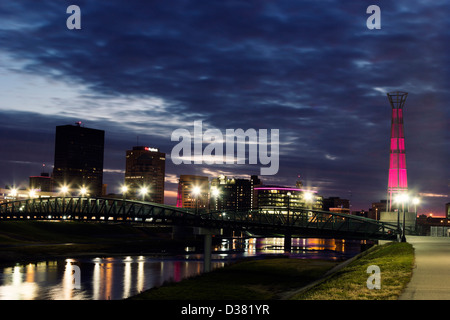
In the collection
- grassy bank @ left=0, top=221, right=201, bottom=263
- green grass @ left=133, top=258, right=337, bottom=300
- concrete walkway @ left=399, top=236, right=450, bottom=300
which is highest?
concrete walkway @ left=399, top=236, right=450, bottom=300

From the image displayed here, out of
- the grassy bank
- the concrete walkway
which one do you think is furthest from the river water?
the concrete walkway

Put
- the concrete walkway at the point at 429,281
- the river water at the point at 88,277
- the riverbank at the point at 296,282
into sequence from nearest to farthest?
the concrete walkway at the point at 429,281 < the riverbank at the point at 296,282 < the river water at the point at 88,277

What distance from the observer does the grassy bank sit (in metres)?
108

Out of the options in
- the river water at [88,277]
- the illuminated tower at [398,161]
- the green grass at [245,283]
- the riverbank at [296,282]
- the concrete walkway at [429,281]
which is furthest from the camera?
the illuminated tower at [398,161]

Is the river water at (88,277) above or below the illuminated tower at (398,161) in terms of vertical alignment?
below

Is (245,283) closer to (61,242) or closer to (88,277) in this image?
(88,277)

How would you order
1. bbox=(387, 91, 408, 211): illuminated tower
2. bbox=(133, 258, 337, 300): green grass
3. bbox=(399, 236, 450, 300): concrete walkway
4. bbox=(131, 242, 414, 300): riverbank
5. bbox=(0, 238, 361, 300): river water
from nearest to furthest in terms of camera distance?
bbox=(399, 236, 450, 300): concrete walkway < bbox=(131, 242, 414, 300): riverbank < bbox=(133, 258, 337, 300): green grass < bbox=(0, 238, 361, 300): river water < bbox=(387, 91, 408, 211): illuminated tower

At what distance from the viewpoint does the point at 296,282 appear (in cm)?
5691

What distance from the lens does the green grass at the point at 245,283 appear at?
4416 cm

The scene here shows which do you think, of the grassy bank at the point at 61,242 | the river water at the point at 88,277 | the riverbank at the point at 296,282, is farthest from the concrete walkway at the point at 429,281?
the grassy bank at the point at 61,242

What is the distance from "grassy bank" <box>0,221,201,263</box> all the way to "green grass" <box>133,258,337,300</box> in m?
52.2

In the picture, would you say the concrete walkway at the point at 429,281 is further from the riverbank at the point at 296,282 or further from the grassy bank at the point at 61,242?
the grassy bank at the point at 61,242

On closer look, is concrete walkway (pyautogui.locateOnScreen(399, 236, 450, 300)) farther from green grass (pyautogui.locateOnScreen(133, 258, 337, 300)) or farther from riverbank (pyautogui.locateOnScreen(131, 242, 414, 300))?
green grass (pyautogui.locateOnScreen(133, 258, 337, 300))
